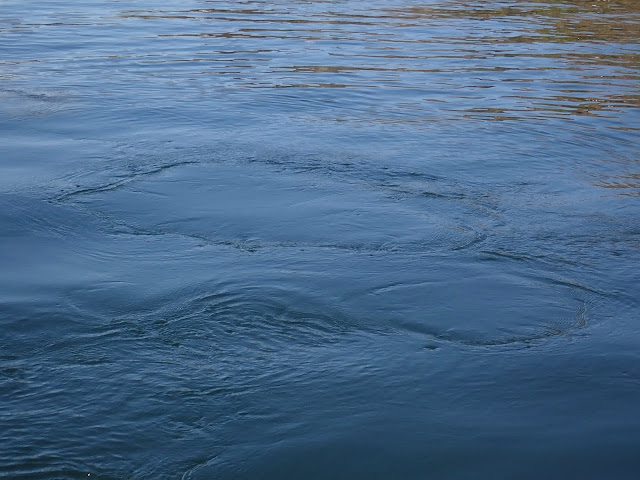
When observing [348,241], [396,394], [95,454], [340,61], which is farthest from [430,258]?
[340,61]

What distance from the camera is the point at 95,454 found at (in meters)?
4.27

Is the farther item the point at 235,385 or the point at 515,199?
the point at 515,199

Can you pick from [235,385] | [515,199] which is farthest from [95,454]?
[515,199]

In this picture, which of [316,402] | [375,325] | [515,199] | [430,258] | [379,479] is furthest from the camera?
[515,199]

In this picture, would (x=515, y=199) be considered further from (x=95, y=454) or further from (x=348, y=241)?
(x=95, y=454)

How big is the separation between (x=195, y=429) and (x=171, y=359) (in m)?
0.67

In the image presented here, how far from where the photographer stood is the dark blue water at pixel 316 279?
4.47m

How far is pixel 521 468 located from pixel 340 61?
1139 cm

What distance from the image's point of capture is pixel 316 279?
620 cm

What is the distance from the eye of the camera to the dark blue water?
4469 millimetres

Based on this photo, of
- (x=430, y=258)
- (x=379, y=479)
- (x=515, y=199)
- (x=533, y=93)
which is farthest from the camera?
(x=533, y=93)

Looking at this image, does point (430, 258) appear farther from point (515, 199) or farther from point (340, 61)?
point (340, 61)

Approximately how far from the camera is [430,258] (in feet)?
21.8

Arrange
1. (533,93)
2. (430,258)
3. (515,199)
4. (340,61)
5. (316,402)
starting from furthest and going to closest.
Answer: (340,61) < (533,93) < (515,199) < (430,258) < (316,402)
